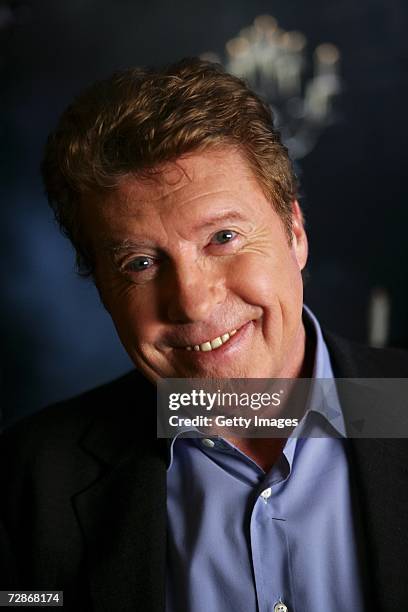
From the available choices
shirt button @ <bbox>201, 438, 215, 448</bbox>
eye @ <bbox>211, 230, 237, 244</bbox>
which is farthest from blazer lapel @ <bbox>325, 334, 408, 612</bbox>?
eye @ <bbox>211, 230, 237, 244</bbox>

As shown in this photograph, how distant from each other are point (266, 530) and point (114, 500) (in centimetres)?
30

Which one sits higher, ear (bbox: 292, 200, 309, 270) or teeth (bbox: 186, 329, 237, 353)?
ear (bbox: 292, 200, 309, 270)

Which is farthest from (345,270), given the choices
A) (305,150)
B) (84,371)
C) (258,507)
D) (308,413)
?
(258,507)

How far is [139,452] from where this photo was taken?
1356 millimetres

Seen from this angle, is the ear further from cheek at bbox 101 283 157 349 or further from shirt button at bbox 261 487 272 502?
shirt button at bbox 261 487 272 502

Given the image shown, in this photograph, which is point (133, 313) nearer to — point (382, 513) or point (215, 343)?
point (215, 343)

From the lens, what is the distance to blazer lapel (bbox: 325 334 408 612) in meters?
1.13

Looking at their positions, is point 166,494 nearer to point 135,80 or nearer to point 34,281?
point 135,80

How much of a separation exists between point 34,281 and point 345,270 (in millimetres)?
1052

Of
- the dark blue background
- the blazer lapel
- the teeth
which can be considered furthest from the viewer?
the dark blue background

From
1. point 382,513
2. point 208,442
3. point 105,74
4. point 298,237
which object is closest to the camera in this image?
point 382,513

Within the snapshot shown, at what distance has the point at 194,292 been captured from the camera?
118cm

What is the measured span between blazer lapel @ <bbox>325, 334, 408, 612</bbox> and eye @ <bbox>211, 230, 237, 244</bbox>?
39 centimetres

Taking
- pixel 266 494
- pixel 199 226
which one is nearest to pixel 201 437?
pixel 266 494
